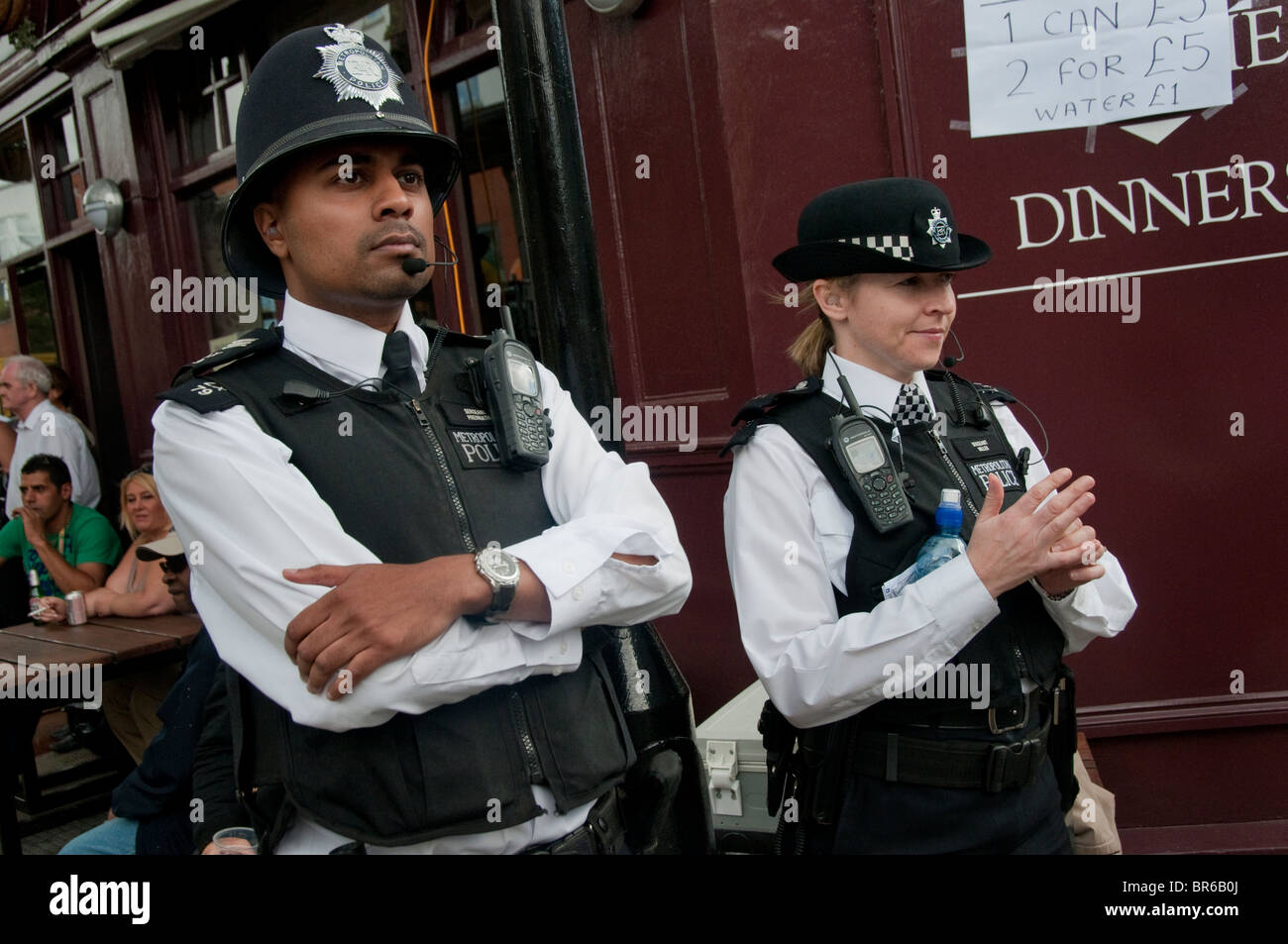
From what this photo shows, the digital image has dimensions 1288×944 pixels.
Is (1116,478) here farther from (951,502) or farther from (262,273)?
(262,273)

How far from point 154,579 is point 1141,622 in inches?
172

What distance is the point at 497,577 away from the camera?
151cm

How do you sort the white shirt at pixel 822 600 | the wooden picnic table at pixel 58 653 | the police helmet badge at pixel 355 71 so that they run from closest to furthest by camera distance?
the police helmet badge at pixel 355 71 < the white shirt at pixel 822 600 < the wooden picnic table at pixel 58 653

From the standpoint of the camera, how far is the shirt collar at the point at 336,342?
5.66ft

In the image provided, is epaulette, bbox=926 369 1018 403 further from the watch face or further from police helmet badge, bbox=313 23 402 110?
police helmet badge, bbox=313 23 402 110

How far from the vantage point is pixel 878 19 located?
141 inches

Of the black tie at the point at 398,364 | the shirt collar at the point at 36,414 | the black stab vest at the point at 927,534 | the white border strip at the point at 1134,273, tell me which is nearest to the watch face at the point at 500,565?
the black tie at the point at 398,364

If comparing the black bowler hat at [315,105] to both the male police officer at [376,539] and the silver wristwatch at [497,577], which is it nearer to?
the male police officer at [376,539]

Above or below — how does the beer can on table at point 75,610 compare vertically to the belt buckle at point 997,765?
above

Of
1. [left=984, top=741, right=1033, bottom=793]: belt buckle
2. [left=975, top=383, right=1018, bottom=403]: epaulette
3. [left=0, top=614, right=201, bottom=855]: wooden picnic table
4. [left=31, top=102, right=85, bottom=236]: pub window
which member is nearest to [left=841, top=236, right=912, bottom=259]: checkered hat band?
[left=975, top=383, right=1018, bottom=403]: epaulette

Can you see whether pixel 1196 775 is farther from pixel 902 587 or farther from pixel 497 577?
pixel 497 577

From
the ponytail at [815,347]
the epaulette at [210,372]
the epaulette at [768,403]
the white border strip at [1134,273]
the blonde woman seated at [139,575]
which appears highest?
the white border strip at [1134,273]

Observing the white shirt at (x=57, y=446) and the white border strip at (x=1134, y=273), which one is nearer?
the white border strip at (x=1134, y=273)
